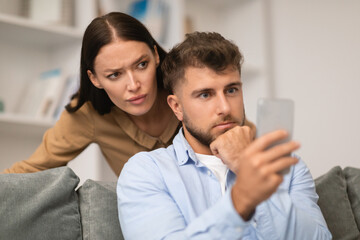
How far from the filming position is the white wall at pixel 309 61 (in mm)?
2875

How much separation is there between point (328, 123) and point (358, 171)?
3.62 feet

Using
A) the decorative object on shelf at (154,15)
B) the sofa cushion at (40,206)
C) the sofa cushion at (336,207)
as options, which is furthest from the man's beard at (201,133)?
the decorative object on shelf at (154,15)

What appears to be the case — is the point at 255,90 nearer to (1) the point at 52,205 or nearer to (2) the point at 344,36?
(2) the point at 344,36

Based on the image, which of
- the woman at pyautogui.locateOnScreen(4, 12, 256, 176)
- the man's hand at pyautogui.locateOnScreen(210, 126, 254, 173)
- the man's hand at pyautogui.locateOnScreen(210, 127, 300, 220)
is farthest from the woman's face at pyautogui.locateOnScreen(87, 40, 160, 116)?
the man's hand at pyautogui.locateOnScreen(210, 127, 300, 220)

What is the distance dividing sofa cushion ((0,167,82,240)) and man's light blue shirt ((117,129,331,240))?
0.18m

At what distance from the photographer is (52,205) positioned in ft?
4.47

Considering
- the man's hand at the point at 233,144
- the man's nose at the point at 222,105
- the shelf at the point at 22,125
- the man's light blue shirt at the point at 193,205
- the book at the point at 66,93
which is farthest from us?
the book at the point at 66,93

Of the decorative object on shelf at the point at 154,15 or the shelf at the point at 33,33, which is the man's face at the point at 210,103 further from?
the decorative object on shelf at the point at 154,15

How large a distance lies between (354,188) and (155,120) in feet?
2.66

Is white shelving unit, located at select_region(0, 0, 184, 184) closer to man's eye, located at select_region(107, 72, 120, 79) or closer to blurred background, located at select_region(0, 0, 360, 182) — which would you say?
blurred background, located at select_region(0, 0, 360, 182)

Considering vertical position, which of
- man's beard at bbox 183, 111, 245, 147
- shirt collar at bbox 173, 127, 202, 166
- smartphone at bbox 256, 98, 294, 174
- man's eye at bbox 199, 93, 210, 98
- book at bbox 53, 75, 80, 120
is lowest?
book at bbox 53, 75, 80, 120

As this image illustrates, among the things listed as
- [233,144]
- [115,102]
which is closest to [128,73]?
[115,102]

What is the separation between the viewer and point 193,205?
51.3 inches

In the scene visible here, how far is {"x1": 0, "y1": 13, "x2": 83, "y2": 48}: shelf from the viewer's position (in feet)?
7.84
